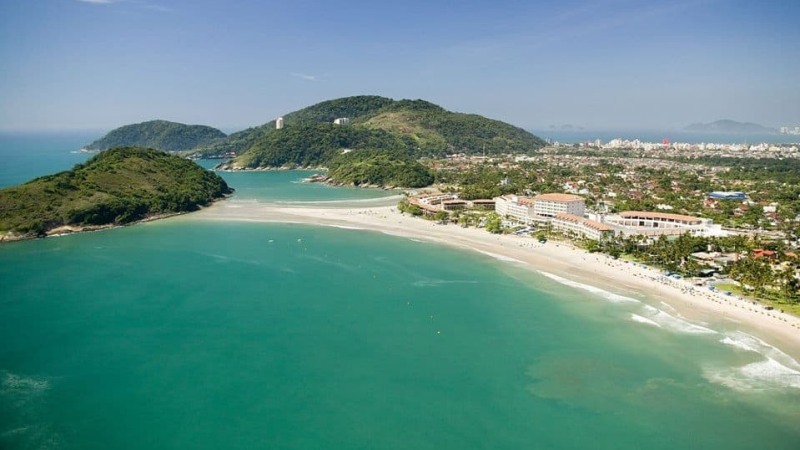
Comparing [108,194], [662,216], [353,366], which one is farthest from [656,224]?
[108,194]

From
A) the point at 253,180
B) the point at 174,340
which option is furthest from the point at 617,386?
the point at 253,180

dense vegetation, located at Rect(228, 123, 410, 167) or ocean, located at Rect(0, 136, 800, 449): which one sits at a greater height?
dense vegetation, located at Rect(228, 123, 410, 167)

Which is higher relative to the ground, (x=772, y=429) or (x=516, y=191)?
(x=516, y=191)

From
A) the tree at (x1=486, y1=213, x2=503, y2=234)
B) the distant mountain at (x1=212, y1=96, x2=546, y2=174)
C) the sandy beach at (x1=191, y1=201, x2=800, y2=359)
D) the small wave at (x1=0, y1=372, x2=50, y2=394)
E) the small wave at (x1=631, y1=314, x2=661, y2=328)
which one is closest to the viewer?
the small wave at (x1=0, y1=372, x2=50, y2=394)

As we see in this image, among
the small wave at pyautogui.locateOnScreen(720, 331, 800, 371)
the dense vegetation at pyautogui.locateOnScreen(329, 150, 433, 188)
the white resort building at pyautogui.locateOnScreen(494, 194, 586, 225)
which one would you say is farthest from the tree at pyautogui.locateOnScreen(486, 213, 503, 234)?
the dense vegetation at pyautogui.locateOnScreen(329, 150, 433, 188)

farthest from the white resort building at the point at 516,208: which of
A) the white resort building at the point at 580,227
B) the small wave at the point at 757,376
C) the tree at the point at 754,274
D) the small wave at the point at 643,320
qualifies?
the small wave at the point at 757,376

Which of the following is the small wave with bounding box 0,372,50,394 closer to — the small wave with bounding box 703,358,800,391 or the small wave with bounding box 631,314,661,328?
the small wave with bounding box 703,358,800,391

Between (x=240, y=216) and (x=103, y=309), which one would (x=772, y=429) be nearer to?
(x=103, y=309)
